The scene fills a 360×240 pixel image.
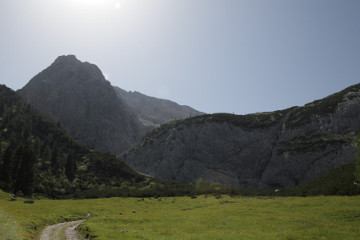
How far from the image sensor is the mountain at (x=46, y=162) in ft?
312

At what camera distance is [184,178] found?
198 metres

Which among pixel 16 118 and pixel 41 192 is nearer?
pixel 41 192

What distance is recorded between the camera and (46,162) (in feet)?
431

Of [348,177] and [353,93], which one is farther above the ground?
[353,93]

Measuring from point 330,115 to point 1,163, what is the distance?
194318mm

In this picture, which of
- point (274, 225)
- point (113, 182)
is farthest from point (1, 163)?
point (274, 225)

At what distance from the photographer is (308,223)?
35.5m

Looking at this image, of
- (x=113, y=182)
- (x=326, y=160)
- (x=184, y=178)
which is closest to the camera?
(x=113, y=182)

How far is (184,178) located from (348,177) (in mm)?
131665

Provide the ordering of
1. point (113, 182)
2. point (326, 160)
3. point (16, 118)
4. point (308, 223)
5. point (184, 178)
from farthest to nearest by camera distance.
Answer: point (184, 178) < point (16, 118) < point (326, 160) < point (113, 182) < point (308, 223)

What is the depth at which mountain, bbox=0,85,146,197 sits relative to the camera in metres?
95.1

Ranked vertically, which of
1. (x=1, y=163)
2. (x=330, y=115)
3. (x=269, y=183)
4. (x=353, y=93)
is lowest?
(x=269, y=183)

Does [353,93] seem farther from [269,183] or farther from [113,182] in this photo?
[113,182]

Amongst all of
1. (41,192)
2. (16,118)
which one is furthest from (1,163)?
(16,118)
